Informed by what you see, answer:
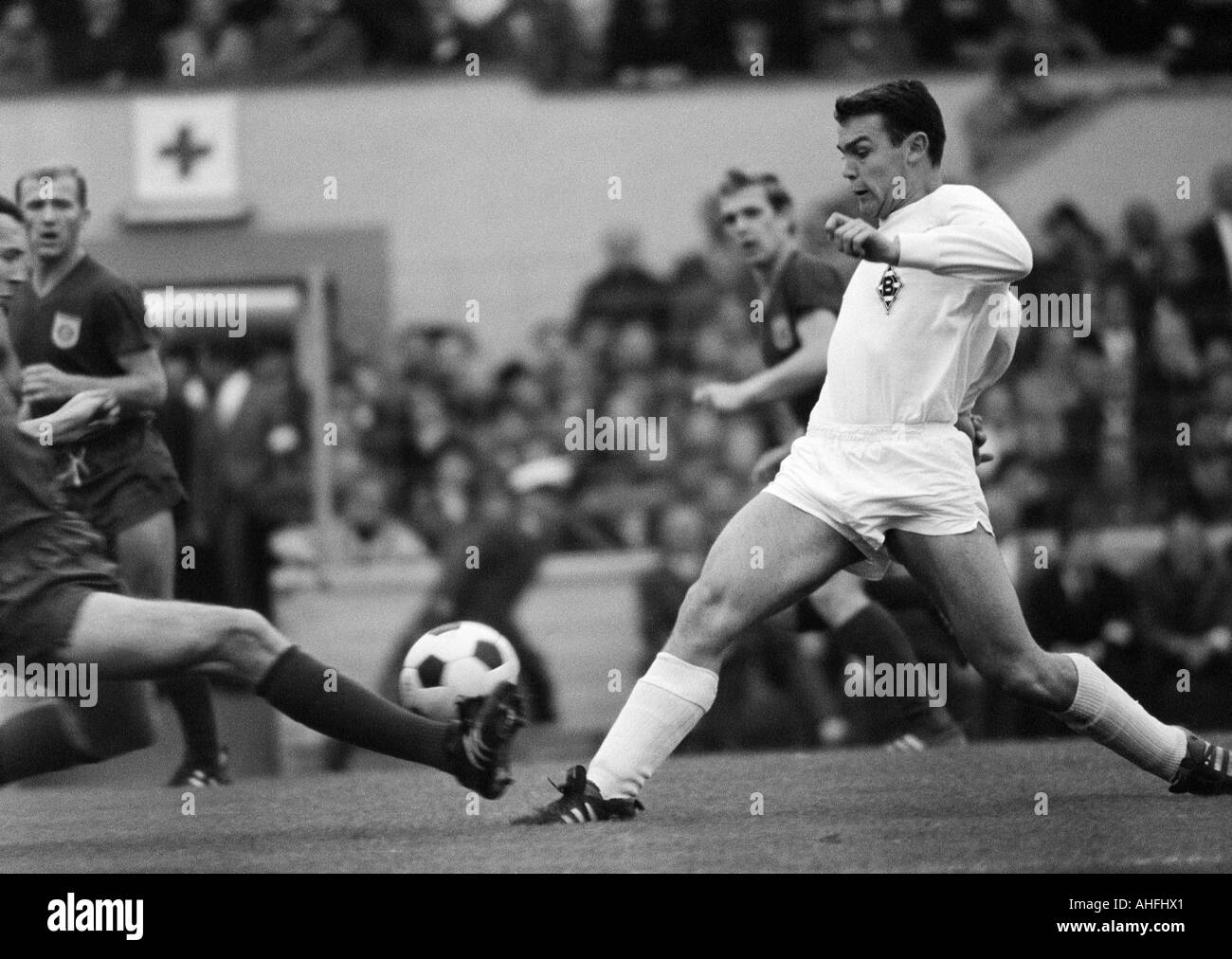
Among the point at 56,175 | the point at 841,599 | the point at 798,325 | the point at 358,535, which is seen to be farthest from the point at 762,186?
the point at 358,535

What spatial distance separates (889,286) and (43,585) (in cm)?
247

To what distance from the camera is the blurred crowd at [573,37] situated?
14.3 metres

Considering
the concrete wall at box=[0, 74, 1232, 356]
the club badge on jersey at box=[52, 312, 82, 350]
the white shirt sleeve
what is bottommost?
the club badge on jersey at box=[52, 312, 82, 350]

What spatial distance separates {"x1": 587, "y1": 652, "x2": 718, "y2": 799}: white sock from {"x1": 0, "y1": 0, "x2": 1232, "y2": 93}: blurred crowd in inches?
335

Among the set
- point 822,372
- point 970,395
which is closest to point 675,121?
point 822,372

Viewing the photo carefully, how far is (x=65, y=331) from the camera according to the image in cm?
788

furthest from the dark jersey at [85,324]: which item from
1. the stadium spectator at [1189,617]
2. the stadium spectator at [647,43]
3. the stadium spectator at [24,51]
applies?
the stadium spectator at [24,51]

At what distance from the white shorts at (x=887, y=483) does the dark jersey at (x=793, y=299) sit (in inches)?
80.0

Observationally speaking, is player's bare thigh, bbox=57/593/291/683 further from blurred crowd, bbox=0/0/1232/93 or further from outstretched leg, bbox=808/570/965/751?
blurred crowd, bbox=0/0/1232/93

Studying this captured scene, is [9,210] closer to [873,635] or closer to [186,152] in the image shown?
[873,635]

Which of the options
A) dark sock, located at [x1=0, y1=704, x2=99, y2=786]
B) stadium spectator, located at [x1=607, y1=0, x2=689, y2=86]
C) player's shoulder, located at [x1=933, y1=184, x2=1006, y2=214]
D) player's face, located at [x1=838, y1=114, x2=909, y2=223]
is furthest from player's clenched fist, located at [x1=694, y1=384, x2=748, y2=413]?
stadium spectator, located at [x1=607, y1=0, x2=689, y2=86]

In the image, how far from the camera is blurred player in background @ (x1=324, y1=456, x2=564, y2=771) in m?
11.4

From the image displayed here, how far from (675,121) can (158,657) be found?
890cm
